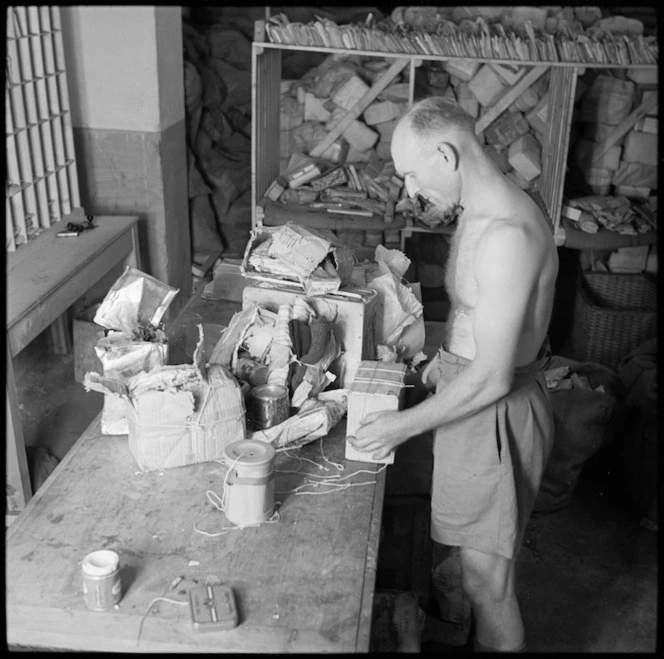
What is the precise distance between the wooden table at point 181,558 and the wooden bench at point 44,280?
1.31 m

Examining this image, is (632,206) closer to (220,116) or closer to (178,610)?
(220,116)

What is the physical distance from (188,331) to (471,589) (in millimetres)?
1656

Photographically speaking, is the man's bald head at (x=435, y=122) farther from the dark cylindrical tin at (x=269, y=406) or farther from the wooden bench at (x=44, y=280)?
the wooden bench at (x=44, y=280)

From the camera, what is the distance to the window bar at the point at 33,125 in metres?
4.88

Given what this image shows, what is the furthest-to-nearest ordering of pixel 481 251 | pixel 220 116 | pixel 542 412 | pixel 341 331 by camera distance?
pixel 220 116
pixel 341 331
pixel 542 412
pixel 481 251

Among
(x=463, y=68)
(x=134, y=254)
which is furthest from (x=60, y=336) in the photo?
(x=463, y=68)

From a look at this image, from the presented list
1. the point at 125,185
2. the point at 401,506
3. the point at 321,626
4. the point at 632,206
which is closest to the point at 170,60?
the point at 125,185

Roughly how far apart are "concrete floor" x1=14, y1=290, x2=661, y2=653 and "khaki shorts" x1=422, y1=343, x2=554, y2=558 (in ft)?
1.80

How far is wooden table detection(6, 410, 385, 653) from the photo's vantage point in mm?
2125

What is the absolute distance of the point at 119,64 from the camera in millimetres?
5676

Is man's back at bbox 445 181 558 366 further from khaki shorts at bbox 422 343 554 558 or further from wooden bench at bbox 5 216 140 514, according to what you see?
wooden bench at bbox 5 216 140 514

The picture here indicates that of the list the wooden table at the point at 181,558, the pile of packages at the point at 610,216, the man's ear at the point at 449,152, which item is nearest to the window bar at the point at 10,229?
the wooden table at the point at 181,558

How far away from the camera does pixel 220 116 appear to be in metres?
7.28

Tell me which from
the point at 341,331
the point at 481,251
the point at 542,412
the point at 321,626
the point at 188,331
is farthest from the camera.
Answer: the point at 188,331
